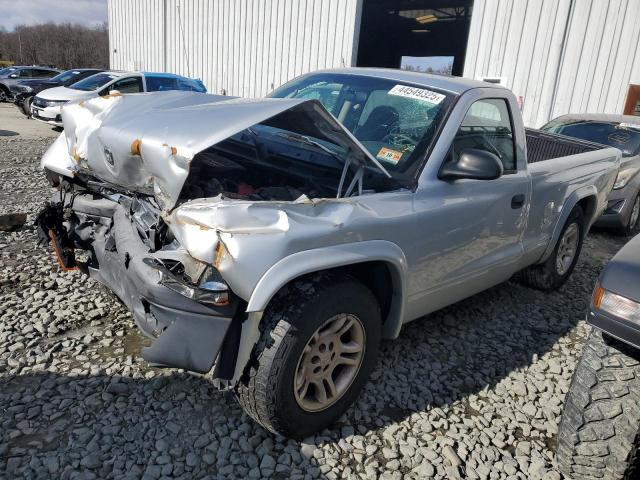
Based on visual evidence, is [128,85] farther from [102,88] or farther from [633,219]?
[633,219]

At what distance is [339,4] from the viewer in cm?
1359

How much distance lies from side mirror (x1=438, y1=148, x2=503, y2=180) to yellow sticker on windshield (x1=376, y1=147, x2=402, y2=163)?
29cm

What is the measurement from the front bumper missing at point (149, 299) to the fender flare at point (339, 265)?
0.60 feet

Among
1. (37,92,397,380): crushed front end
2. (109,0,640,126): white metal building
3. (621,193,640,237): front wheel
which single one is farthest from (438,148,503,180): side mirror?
(109,0,640,126): white metal building

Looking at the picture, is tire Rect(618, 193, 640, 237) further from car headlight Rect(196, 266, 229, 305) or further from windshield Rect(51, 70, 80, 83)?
windshield Rect(51, 70, 80, 83)

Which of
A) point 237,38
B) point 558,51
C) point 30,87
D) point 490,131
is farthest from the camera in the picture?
point 30,87

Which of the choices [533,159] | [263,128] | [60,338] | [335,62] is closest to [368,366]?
[263,128]

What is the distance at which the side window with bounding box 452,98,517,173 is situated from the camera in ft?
10.4

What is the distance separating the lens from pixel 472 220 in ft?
10.1

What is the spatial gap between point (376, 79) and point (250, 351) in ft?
6.89

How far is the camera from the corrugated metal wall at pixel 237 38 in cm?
1397

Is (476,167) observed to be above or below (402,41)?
below

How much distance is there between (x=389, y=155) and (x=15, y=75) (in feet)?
80.6

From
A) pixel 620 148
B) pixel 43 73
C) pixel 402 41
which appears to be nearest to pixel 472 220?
pixel 620 148
